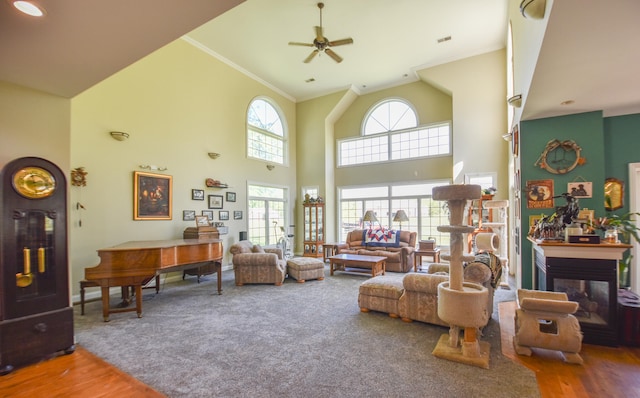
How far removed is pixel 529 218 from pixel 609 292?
49.1 inches

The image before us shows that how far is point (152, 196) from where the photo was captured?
223 inches

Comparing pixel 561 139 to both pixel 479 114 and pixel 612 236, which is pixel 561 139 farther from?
pixel 479 114

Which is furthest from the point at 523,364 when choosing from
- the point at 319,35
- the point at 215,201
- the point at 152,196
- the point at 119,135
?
the point at 119,135

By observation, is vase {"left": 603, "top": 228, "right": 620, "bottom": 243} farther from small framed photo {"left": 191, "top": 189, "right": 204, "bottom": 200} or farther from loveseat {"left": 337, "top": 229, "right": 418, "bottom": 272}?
small framed photo {"left": 191, "top": 189, "right": 204, "bottom": 200}

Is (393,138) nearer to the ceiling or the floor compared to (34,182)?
nearer to the ceiling

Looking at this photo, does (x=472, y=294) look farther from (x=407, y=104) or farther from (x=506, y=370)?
(x=407, y=104)

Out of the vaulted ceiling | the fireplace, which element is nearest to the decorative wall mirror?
the vaulted ceiling

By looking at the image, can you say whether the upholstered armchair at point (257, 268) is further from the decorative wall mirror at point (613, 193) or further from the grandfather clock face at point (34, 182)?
the decorative wall mirror at point (613, 193)

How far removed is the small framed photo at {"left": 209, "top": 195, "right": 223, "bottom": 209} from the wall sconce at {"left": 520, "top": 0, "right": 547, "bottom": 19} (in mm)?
6359

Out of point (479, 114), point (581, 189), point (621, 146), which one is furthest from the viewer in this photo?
point (479, 114)

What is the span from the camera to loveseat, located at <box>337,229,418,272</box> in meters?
6.72

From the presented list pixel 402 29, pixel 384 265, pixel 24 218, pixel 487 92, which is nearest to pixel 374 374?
pixel 24 218

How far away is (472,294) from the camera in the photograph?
8.46ft

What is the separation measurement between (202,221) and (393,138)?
5.92 m
